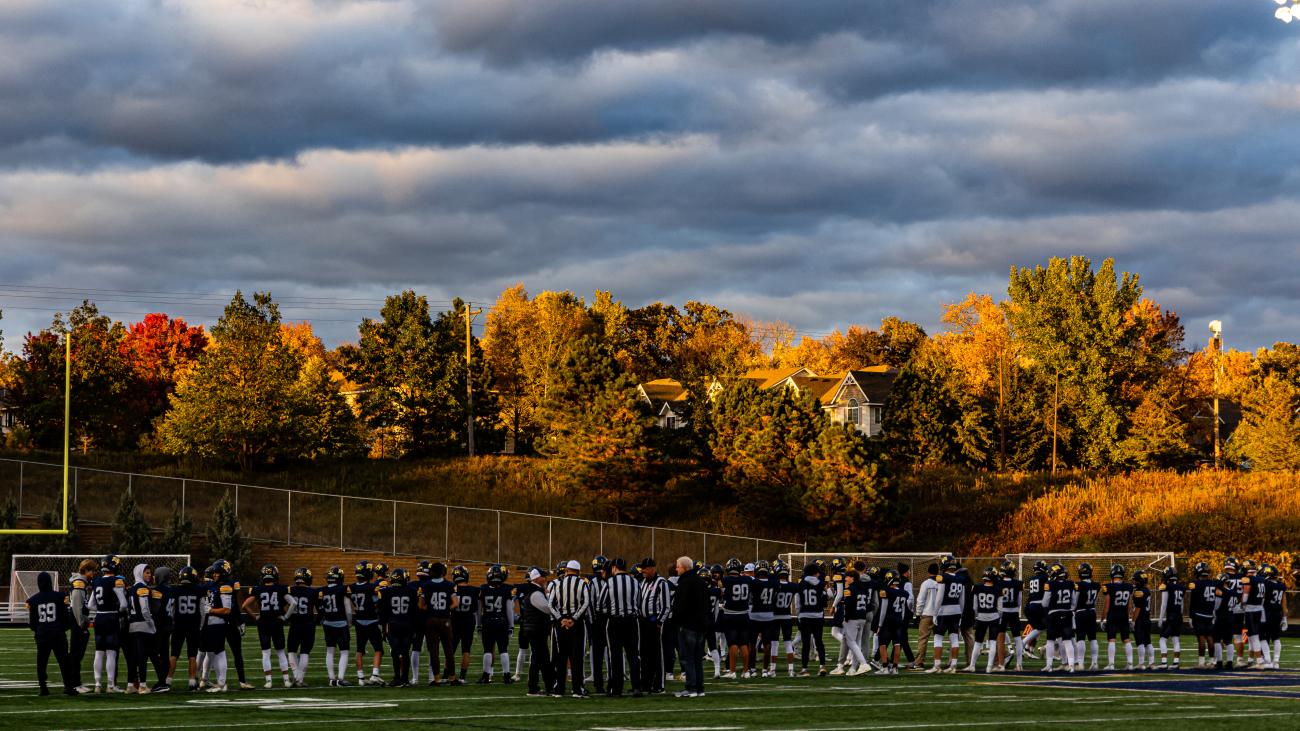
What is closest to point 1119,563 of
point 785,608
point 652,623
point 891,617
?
point 891,617

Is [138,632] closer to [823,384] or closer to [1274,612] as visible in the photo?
[1274,612]

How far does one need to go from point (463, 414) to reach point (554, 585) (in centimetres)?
5589

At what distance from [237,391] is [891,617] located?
45157 mm

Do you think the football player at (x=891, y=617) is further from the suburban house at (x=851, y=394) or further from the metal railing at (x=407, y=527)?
the suburban house at (x=851, y=394)

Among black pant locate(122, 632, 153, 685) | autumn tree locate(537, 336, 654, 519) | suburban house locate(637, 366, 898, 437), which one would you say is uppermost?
suburban house locate(637, 366, 898, 437)

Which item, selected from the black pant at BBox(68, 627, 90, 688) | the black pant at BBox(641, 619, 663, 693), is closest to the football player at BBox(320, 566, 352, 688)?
the black pant at BBox(68, 627, 90, 688)

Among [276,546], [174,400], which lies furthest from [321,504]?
[174,400]

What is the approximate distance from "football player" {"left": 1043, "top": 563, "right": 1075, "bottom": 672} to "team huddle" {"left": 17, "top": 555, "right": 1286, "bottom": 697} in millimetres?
29

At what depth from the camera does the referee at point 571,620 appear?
18.4 meters

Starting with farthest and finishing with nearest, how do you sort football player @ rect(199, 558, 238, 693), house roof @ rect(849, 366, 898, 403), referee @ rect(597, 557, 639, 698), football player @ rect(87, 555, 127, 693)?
house roof @ rect(849, 366, 898, 403)
football player @ rect(199, 558, 238, 693)
football player @ rect(87, 555, 127, 693)
referee @ rect(597, 557, 639, 698)

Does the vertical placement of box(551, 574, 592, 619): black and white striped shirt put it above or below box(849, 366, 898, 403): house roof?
below

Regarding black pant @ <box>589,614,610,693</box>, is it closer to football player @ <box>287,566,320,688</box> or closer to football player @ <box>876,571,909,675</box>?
football player @ <box>287,566,320,688</box>

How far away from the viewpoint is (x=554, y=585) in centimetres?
1856

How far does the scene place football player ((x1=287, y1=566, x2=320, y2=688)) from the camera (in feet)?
66.9
